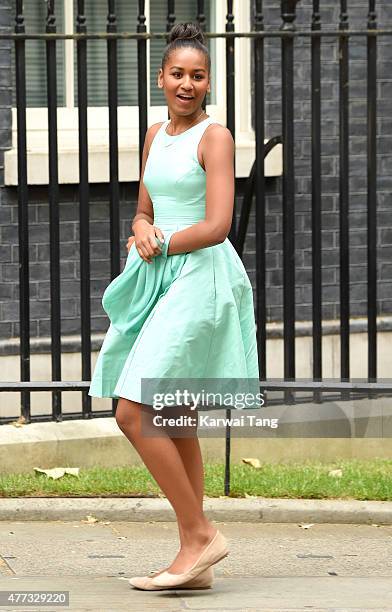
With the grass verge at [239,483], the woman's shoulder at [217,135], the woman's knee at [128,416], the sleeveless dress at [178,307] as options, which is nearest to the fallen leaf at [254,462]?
the grass verge at [239,483]

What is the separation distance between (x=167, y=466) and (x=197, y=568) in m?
0.37

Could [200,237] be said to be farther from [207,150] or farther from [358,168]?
[358,168]

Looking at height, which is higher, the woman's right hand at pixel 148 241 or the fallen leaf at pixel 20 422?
the woman's right hand at pixel 148 241

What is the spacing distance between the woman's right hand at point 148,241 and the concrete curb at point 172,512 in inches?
63.2

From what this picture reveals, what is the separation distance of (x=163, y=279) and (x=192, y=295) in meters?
0.14

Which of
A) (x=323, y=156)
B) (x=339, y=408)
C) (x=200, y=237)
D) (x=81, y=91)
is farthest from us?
(x=323, y=156)

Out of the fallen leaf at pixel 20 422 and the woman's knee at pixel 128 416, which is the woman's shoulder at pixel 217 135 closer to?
the woman's knee at pixel 128 416

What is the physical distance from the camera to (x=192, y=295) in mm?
4918

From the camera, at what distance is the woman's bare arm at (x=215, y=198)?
4.86 m

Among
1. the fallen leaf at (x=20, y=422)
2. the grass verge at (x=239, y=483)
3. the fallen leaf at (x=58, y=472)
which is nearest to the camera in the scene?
the grass verge at (x=239, y=483)

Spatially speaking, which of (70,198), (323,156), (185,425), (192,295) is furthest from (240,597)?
(323,156)

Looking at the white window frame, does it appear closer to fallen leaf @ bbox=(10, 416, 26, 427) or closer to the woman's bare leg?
fallen leaf @ bbox=(10, 416, 26, 427)

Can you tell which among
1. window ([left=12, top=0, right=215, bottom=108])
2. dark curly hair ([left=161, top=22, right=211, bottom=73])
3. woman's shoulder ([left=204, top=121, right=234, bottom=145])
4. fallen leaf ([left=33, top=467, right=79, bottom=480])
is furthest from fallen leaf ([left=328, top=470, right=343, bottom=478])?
window ([left=12, top=0, right=215, bottom=108])

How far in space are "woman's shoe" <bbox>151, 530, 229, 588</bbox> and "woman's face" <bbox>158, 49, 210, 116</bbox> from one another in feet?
4.83
